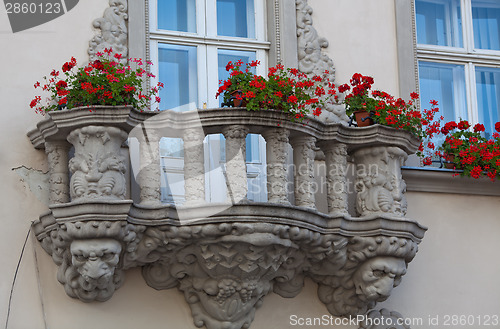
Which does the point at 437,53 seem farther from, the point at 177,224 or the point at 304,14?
the point at 177,224

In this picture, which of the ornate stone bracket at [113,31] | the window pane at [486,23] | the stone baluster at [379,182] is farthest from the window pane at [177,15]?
the window pane at [486,23]

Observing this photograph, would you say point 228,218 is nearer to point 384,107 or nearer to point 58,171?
point 58,171

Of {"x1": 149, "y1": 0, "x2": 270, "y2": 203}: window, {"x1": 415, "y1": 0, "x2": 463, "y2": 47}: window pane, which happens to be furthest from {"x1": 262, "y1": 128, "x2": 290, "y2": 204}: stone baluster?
{"x1": 415, "y1": 0, "x2": 463, "y2": 47}: window pane

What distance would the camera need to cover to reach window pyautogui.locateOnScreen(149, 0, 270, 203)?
1010cm

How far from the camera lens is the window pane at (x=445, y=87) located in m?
11.2

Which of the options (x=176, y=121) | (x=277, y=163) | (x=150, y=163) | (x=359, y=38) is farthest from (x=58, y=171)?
(x=359, y=38)

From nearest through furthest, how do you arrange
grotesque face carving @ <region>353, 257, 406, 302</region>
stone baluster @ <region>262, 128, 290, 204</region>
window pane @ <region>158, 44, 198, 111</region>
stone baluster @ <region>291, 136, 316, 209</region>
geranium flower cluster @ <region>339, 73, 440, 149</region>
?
stone baluster @ <region>262, 128, 290, 204</region> < stone baluster @ <region>291, 136, 316, 209</region> < grotesque face carving @ <region>353, 257, 406, 302</region> < geranium flower cluster @ <region>339, 73, 440, 149</region> < window pane @ <region>158, 44, 198, 111</region>

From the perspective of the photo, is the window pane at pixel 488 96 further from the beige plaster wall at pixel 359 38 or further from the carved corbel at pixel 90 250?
the carved corbel at pixel 90 250

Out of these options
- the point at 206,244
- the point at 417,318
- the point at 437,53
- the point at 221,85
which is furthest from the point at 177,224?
the point at 437,53

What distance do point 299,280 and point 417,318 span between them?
1125 millimetres

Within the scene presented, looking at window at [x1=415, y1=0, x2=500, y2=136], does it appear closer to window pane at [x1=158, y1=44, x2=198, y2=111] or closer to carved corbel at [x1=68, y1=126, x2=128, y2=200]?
window pane at [x1=158, y1=44, x2=198, y2=111]

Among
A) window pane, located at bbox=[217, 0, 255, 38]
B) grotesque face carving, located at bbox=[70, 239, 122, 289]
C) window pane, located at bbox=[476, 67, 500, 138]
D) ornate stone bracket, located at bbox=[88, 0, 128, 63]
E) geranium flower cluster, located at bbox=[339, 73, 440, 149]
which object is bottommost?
grotesque face carving, located at bbox=[70, 239, 122, 289]

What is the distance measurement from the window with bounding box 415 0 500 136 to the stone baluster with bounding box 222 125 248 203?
2.54m

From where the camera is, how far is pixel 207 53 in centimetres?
1049
